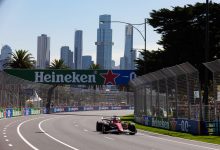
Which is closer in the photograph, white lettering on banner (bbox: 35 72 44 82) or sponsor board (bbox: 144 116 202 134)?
sponsor board (bbox: 144 116 202 134)

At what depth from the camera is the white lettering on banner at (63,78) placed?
3282 inches

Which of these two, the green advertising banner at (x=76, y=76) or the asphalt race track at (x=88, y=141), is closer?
the asphalt race track at (x=88, y=141)

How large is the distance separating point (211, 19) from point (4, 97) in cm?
2435

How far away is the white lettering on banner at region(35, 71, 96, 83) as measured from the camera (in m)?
83.4

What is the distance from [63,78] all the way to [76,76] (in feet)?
6.61

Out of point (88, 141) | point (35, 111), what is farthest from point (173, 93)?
point (35, 111)

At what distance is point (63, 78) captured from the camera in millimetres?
84625

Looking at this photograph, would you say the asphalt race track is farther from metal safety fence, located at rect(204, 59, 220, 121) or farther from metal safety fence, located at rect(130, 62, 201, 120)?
metal safety fence, located at rect(204, 59, 220, 121)

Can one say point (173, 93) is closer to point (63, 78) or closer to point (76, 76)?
point (76, 76)

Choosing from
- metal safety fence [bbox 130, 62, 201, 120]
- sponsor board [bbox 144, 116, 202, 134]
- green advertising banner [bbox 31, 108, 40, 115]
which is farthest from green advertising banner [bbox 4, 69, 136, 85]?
sponsor board [bbox 144, 116, 202, 134]

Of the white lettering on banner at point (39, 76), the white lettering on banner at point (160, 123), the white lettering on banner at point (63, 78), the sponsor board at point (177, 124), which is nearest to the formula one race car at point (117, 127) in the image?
the sponsor board at point (177, 124)

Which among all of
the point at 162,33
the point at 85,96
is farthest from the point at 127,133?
the point at 85,96

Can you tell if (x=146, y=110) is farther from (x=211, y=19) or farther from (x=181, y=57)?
(x=211, y=19)

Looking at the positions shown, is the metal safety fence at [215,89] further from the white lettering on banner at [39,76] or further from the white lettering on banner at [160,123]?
the white lettering on banner at [39,76]
